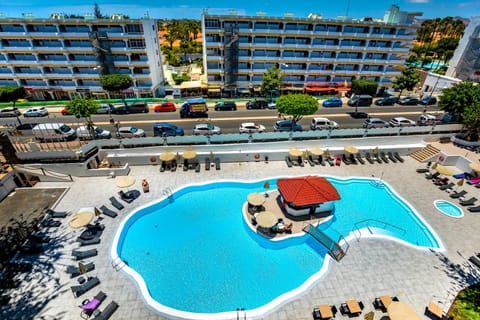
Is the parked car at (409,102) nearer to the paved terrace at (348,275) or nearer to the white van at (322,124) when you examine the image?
the white van at (322,124)

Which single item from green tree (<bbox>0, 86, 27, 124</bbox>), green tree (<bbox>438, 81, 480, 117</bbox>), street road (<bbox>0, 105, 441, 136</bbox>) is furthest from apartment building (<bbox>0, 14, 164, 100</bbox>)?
green tree (<bbox>438, 81, 480, 117</bbox>)

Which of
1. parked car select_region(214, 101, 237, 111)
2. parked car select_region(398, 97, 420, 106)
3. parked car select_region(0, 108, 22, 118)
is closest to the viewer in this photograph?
parked car select_region(0, 108, 22, 118)

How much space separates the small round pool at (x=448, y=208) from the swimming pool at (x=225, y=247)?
2.95m

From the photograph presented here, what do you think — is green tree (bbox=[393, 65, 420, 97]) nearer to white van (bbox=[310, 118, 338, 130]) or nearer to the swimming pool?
white van (bbox=[310, 118, 338, 130])

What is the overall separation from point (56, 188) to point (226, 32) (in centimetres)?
3972

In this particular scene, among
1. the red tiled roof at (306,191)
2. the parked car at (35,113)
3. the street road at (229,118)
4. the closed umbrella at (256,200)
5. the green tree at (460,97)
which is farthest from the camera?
the parked car at (35,113)

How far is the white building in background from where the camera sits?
55609mm

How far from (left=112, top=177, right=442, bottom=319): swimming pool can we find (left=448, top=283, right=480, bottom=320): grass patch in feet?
12.1

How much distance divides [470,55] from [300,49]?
45.0 meters

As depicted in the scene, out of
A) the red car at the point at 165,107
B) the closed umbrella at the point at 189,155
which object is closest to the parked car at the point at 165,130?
the closed umbrella at the point at 189,155

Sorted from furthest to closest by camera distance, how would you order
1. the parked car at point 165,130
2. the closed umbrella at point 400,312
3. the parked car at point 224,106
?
the parked car at point 224,106 < the parked car at point 165,130 < the closed umbrella at point 400,312

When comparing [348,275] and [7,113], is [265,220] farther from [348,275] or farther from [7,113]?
[7,113]

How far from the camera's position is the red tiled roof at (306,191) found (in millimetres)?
19828

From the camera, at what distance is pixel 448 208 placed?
21719mm
